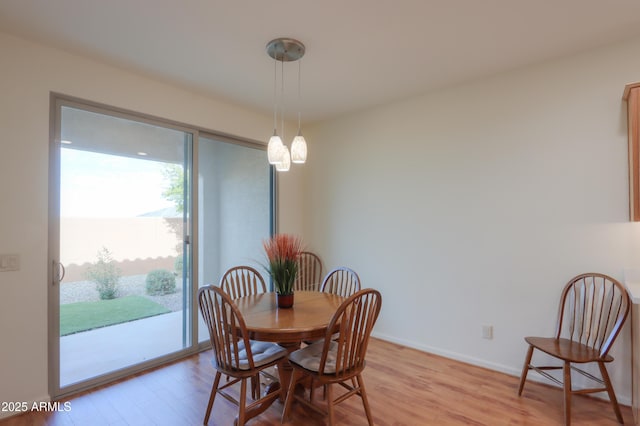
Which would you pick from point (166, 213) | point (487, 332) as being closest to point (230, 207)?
point (166, 213)

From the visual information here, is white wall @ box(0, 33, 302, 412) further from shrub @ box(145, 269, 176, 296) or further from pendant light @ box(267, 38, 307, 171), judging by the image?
pendant light @ box(267, 38, 307, 171)

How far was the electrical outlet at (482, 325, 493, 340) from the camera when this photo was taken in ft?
9.43

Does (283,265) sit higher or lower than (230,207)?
lower

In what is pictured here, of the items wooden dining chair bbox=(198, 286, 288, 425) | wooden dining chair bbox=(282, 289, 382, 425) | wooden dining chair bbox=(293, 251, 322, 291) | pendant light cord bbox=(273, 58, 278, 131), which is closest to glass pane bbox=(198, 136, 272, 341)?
pendant light cord bbox=(273, 58, 278, 131)

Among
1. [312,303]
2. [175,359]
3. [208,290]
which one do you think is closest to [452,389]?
[312,303]

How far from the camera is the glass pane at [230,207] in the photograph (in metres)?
3.39

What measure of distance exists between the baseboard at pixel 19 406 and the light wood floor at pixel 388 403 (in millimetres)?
39

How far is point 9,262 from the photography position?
7.30 feet

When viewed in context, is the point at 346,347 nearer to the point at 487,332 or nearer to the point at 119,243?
the point at 487,332

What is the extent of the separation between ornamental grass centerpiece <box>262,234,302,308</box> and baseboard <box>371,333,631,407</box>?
1.71 meters

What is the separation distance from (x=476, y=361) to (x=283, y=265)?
2060 mm

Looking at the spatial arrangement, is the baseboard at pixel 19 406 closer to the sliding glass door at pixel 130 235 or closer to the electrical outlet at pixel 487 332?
the sliding glass door at pixel 130 235

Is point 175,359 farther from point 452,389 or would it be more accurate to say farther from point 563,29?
point 563,29

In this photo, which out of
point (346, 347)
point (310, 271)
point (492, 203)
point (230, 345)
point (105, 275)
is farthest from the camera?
point (310, 271)
